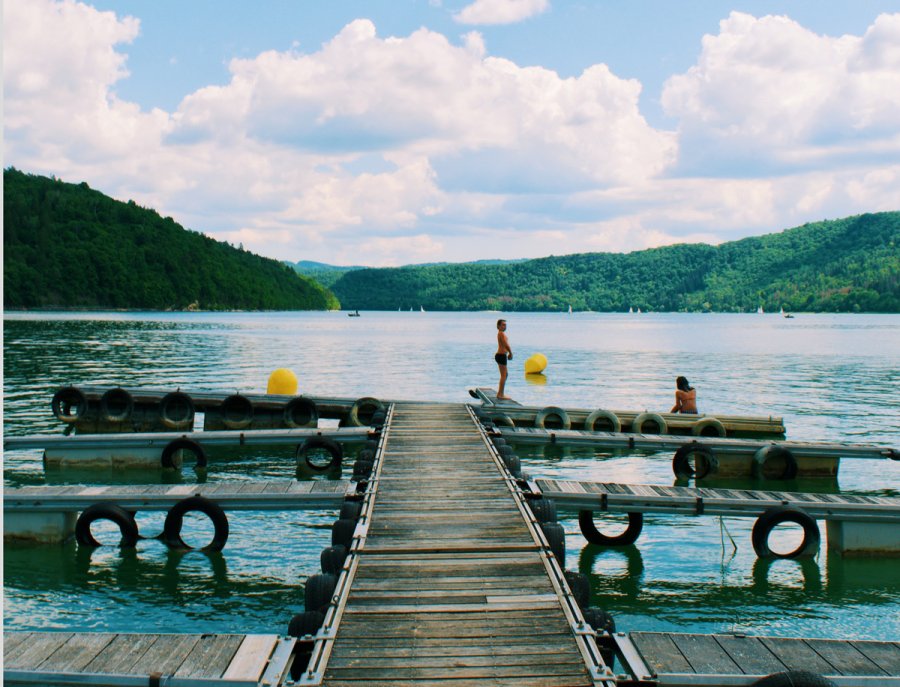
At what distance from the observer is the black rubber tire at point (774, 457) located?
1554 cm

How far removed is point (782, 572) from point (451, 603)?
6075mm

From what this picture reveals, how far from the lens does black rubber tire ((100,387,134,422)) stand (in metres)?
20.8

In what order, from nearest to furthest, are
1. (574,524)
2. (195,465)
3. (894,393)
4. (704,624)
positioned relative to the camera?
(704,624) → (574,524) → (195,465) → (894,393)

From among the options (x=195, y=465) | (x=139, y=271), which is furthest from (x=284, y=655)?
(x=139, y=271)

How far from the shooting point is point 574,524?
12516mm

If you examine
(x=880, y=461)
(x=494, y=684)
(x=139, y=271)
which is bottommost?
(x=880, y=461)

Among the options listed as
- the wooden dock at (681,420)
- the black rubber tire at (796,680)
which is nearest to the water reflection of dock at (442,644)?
the black rubber tire at (796,680)

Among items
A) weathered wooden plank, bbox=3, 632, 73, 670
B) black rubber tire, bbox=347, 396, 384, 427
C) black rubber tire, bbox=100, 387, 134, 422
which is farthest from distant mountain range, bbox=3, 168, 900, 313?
weathered wooden plank, bbox=3, 632, 73, 670

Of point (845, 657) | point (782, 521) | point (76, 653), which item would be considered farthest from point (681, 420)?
point (76, 653)

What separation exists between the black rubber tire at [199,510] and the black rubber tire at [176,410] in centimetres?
982

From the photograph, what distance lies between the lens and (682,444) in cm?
1550

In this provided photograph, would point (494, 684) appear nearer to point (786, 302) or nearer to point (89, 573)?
point (89, 573)

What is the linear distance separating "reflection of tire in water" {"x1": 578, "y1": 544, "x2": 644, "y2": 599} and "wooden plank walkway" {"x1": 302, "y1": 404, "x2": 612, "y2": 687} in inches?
65.6

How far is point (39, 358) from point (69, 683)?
44345mm
